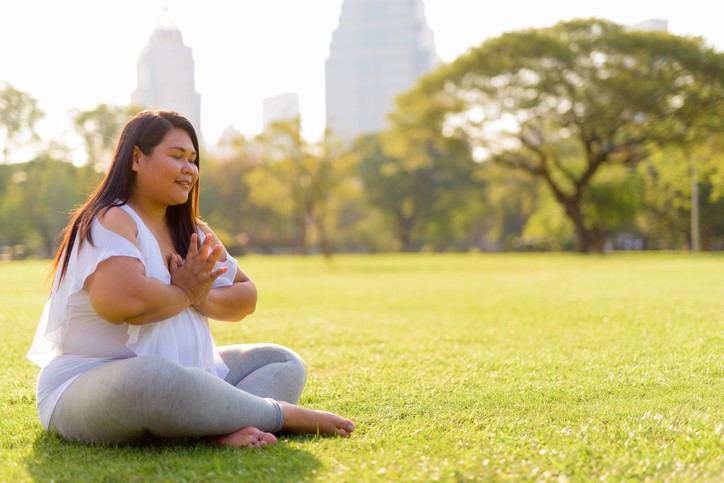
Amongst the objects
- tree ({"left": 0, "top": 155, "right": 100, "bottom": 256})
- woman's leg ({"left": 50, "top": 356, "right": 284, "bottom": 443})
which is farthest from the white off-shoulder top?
tree ({"left": 0, "top": 155, "right": 100, "bottom": 256})

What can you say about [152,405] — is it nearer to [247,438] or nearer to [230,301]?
[247,438]

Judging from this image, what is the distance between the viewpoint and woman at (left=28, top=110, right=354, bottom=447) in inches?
99.8

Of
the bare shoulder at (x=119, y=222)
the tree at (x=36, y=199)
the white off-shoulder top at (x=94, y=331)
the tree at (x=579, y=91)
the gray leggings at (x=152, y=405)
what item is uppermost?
the tree at (x=579, y=91)

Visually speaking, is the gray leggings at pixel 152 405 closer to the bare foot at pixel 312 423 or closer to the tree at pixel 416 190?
the bare foot at pixel 312 423

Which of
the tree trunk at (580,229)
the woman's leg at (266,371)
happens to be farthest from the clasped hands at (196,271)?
the tree trunk at (580,229)

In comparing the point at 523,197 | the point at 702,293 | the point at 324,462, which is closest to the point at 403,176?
Result: the point at 523,197

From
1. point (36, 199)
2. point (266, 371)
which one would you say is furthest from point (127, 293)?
point (36, 199)

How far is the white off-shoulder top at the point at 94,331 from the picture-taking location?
2627 mm

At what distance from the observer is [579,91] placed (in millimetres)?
31703

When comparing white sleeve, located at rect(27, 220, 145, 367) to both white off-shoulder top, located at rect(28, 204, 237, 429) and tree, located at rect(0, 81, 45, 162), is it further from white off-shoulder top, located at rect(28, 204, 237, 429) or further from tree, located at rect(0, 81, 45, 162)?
tree, located at rect(0, 81, 45, 162)

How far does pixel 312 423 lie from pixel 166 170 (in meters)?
1.12

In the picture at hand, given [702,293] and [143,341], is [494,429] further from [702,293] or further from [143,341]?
[702,293]

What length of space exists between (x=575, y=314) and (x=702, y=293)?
305 cm

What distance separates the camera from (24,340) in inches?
248
